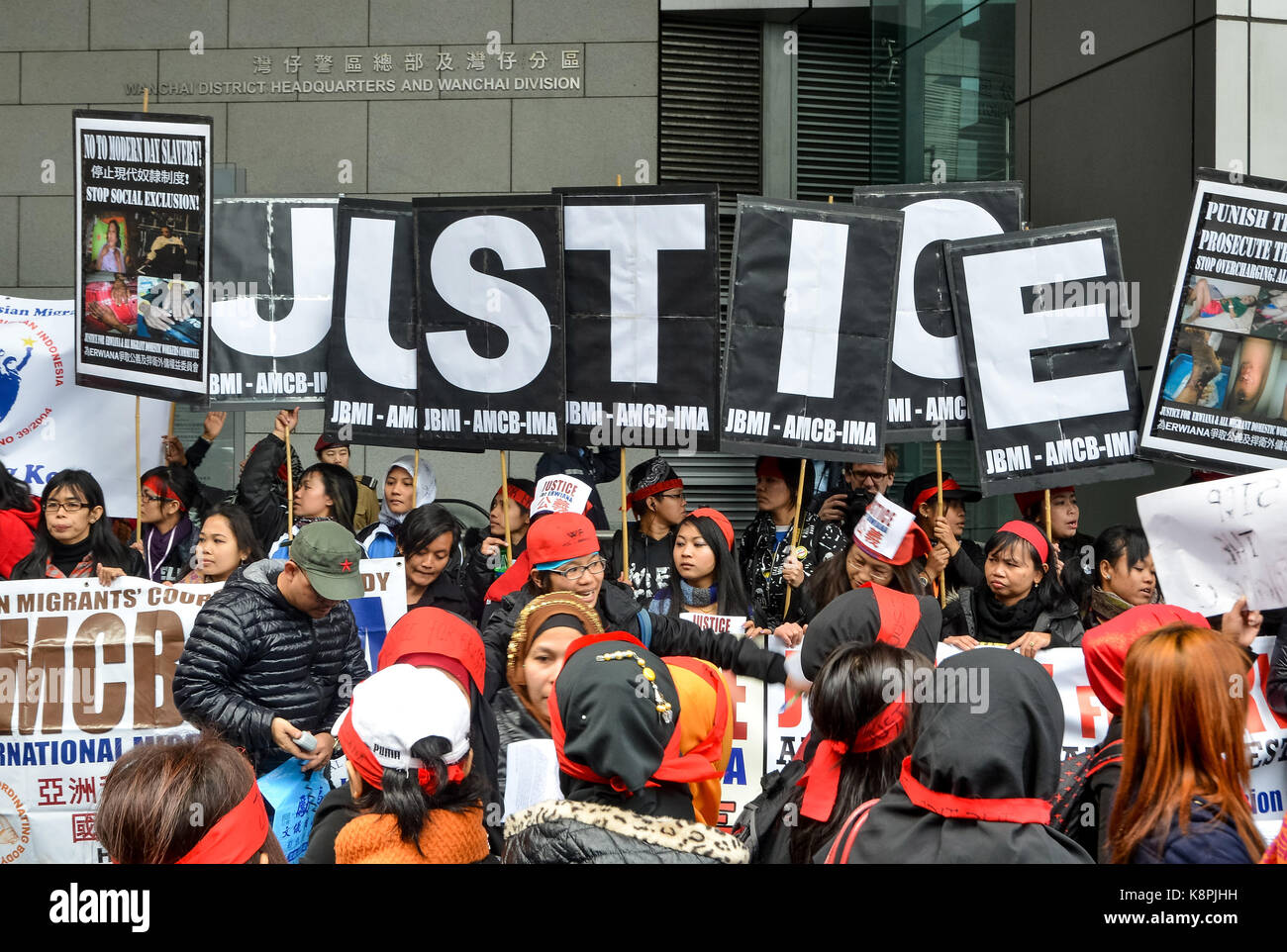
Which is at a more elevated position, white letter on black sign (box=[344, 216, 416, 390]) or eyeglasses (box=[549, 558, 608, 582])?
white letter on black sign (box=[344, 216, 416, 390])

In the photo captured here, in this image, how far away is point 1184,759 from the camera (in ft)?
8.47

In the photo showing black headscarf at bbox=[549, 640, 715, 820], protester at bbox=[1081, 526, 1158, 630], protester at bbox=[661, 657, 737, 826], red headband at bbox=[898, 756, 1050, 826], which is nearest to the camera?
red headband at bbox=[898, 756, 1050, 826]

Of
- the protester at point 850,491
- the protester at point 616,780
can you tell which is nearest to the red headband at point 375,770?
the protester at point 616,780

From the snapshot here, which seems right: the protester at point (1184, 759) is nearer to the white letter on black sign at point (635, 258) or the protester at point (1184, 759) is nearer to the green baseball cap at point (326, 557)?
the green baseball cap at point (326, 557)

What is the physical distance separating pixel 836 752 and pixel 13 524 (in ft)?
17.4

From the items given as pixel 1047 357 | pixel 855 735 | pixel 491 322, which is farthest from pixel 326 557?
pixel 1047 357

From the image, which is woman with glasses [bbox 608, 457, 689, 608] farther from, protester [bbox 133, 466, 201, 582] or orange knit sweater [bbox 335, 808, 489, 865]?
orange knit sweater [bbox 335, 808, 489, 865]

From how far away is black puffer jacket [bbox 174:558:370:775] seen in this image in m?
4.37

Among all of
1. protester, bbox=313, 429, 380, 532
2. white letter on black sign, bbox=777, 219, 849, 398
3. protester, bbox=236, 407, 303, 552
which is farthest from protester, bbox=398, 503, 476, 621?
protester, bbox=313, 429, 380, 532

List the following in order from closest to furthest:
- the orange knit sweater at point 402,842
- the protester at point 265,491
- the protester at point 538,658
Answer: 1. the orange knit sweater at point 402,842
2. the protester at point 538,658
3. the protester at point 265,491

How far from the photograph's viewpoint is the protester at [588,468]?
23.6 ft

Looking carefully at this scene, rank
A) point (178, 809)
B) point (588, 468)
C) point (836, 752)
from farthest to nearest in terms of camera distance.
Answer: point (588, 468) → point (836, 752) → point (178, 809)

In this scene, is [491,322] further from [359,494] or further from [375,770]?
[359,494]

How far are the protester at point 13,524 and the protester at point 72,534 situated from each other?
1.33 feet
